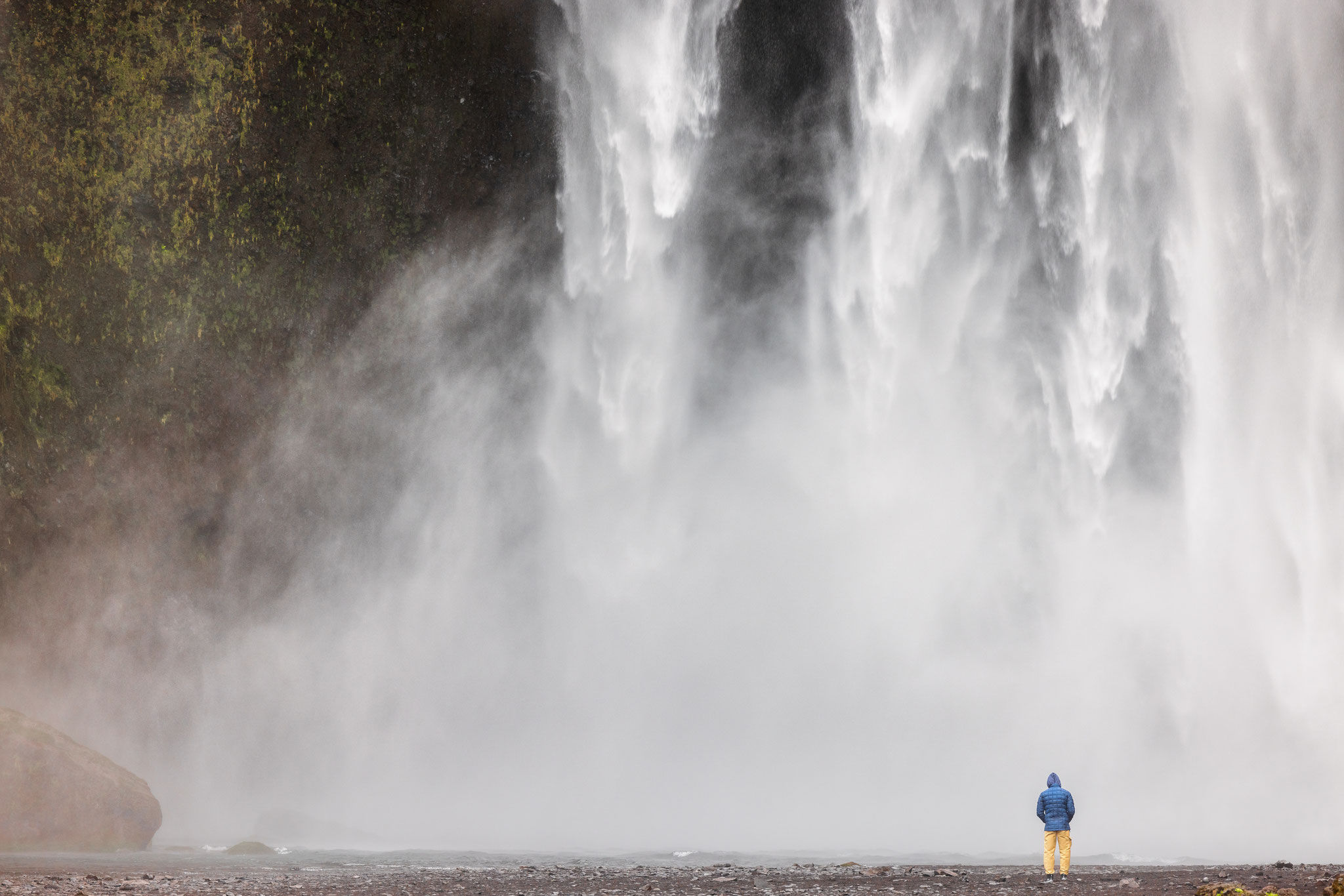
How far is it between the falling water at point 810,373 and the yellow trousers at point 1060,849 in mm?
15678

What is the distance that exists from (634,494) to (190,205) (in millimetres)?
15279

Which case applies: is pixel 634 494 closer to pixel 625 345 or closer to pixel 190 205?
pixel 625 345

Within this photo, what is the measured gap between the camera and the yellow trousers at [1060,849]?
47.2 feet

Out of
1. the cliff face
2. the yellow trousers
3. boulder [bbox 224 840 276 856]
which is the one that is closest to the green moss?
the cliff face

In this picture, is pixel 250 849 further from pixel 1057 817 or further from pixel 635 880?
pixel 1057 817

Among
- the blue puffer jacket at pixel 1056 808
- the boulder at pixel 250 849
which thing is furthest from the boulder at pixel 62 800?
the blue puffer jacket at pixel 1056 808

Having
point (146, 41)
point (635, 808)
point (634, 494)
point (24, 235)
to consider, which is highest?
point (146, 41)

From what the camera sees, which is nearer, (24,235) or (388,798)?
(388,798)

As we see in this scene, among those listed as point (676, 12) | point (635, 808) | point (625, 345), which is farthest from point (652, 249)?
point (635, 808)

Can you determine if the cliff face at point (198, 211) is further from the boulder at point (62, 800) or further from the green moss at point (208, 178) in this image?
the boulder at point (62, 800)

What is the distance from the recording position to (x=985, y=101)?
32.2 metres

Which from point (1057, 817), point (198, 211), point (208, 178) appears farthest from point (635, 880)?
point (208, 178)

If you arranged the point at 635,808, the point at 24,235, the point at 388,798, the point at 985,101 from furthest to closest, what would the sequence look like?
1. the point at 985,101
2. the point at 24,235
3. the point at 388,798
4. the point at 635,808

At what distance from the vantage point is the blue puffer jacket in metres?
14.3
